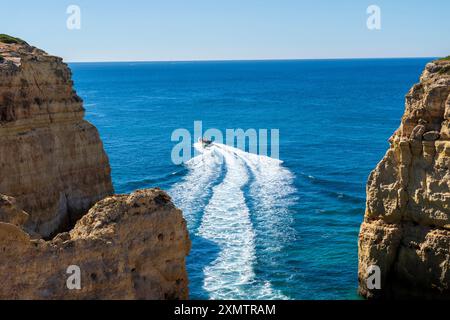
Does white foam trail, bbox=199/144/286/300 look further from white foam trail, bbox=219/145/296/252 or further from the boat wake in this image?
white foam trail, bbox=219/145/296/252

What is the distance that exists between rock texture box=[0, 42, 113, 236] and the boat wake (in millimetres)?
8638

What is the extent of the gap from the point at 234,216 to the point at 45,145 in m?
17.7

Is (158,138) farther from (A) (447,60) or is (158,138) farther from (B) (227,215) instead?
(A) (447,60)

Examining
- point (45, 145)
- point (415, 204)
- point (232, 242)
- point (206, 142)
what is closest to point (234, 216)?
point (232, 242)

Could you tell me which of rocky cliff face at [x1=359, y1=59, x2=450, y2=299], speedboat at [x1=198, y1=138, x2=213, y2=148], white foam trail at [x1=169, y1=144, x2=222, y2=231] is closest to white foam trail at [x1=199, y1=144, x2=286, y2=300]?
white foam trail at [x1=169, y1=144, x2=222, y2=231]

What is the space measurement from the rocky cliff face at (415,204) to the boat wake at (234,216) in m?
6.24

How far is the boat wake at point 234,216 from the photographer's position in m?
35.8

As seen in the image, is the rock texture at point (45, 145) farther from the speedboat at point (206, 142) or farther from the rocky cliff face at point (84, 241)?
the speedboat at point (206, 142)

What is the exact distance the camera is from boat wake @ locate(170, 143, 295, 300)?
117 ft

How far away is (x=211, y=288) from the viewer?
34.8 meters

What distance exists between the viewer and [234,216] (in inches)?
1900
